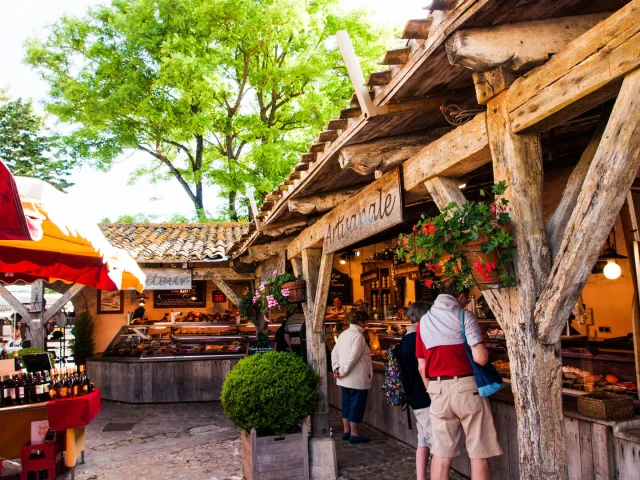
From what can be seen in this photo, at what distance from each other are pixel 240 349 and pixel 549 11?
1021 centimetres

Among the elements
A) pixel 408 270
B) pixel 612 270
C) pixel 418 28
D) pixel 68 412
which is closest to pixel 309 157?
pixel 418 28

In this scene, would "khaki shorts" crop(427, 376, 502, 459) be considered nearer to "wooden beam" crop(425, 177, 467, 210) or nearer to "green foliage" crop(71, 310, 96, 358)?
"wooden beam" crop(425, 177, 467, 210)

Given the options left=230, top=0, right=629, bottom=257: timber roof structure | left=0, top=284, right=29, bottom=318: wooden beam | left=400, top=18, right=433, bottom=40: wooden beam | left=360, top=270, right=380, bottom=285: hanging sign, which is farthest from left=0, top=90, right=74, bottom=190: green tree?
left=400, top=18, right=433, bottom=40: wooden beam

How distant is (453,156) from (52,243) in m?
4.07

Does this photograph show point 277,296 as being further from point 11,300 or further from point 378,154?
point 11,300

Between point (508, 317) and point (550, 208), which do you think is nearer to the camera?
point (508, 317)

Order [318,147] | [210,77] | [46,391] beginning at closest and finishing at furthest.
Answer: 1. [318,147]
2. [46,391]
3. [210,77]

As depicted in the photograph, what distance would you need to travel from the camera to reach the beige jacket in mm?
7074

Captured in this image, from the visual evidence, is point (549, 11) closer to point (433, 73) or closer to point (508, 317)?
point (433, 73)

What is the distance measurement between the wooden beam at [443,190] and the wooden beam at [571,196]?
0.89 m

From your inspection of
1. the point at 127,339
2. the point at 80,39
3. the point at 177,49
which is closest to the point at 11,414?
the point at 127,339

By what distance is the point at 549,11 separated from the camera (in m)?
2.87

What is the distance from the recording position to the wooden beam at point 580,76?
2.32 m

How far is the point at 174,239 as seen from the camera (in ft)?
44.0
